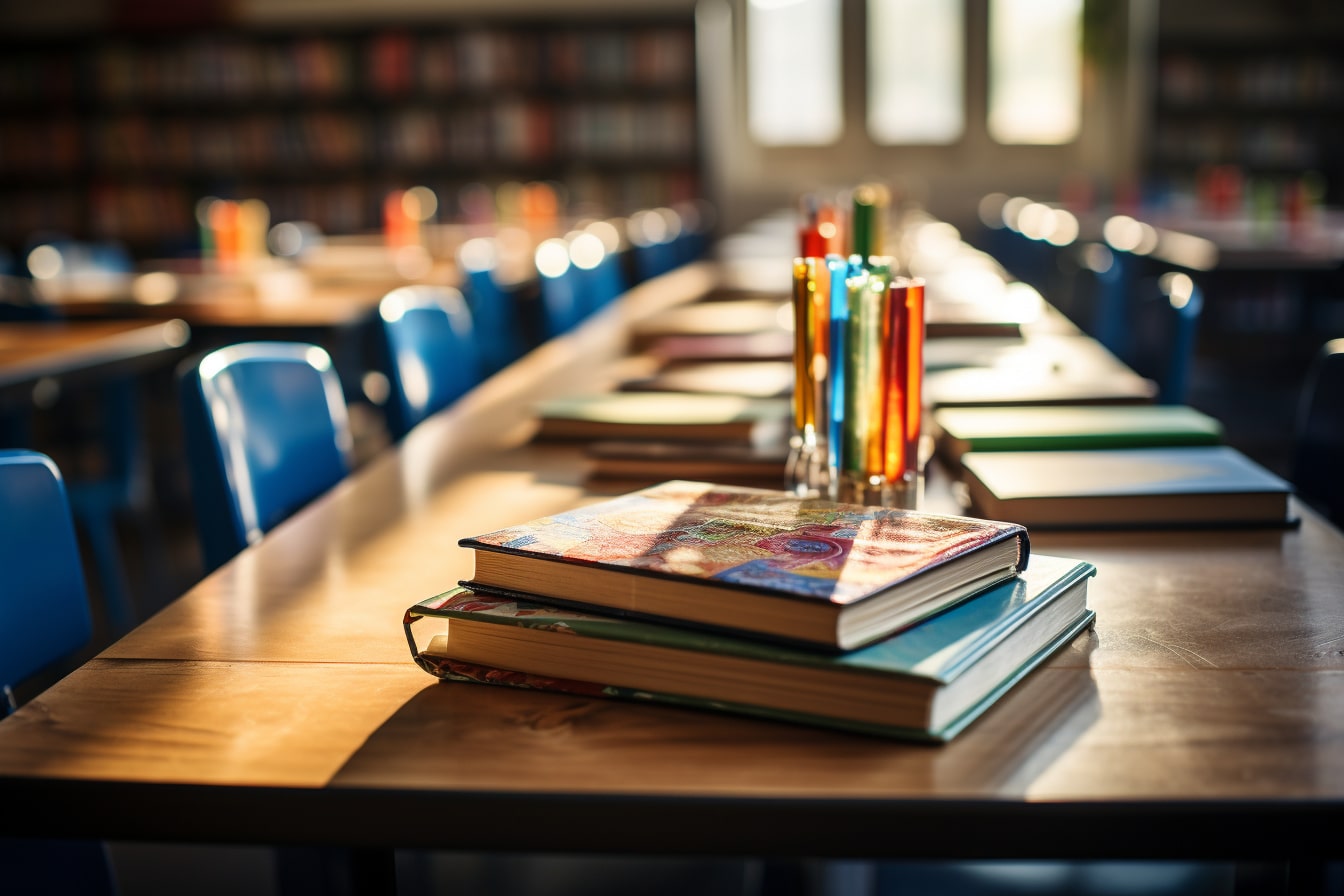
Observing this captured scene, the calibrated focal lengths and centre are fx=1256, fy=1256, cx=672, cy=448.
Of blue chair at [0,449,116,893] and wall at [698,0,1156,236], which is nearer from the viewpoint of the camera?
blue chair at [0,449,116,893]

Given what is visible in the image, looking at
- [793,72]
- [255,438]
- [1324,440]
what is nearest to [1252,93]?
[793,72]

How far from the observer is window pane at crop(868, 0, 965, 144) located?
8.91 m

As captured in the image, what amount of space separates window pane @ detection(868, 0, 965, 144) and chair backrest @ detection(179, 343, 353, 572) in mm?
8051

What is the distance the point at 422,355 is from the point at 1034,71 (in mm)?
7891

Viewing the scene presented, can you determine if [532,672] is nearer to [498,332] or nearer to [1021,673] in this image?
[1021,673]

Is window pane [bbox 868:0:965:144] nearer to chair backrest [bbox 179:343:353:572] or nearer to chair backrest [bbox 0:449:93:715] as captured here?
chair backrest [bbox 179:343:353:572]

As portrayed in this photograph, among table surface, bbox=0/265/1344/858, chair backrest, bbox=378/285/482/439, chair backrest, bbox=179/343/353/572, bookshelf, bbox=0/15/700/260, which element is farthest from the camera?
bookshelf, bbox=0/15/700/260

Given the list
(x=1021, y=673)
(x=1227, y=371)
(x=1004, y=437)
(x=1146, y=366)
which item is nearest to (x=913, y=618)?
(x=1021, y=673)

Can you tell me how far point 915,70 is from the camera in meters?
9.04

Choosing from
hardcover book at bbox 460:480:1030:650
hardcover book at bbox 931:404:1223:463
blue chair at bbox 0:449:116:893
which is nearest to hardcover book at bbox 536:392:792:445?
hardcover book at bbox 931:404:1223:463

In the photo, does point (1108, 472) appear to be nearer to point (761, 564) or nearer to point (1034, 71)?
point (761, 564)

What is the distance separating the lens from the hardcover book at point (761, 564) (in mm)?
675

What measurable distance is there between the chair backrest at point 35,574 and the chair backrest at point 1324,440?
1299 millimetres

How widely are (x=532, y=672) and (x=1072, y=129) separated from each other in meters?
9.19
